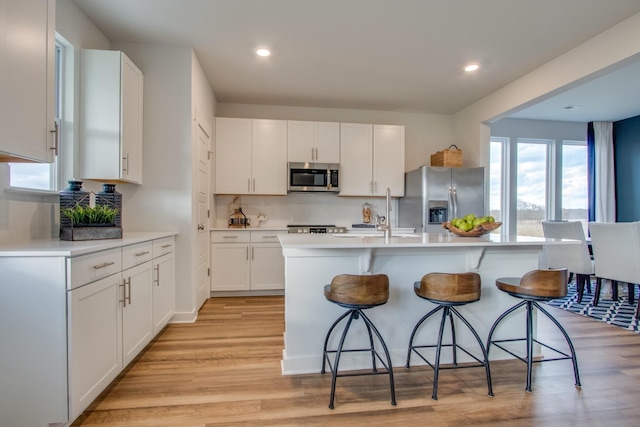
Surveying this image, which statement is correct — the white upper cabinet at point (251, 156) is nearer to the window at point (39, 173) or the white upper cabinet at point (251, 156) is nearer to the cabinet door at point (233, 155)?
the cabinet door at point (233, 155)

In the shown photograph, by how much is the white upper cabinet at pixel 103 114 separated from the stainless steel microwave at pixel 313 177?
213cm

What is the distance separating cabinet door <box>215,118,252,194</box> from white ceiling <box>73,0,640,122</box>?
437 mm

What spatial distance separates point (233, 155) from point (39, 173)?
7.59 ft

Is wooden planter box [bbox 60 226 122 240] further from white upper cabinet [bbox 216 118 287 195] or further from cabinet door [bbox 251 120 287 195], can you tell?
cabinet door [bbox 251 120 287 195]

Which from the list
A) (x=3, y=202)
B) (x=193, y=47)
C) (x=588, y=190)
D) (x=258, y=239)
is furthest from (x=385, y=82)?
(x=588, y=190)

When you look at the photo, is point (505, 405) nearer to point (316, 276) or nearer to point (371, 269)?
point (371, 269)

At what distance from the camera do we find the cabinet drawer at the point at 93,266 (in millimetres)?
1527

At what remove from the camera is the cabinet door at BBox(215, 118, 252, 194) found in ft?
14.0

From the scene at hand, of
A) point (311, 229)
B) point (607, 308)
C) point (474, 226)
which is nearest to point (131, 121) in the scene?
point (311, 229)

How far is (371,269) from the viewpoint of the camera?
220cm

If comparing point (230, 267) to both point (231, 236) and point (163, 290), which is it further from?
point (163, 290)

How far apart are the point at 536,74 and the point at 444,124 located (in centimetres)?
171

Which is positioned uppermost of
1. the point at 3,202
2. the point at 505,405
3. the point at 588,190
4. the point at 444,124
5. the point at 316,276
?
the point at 444,124

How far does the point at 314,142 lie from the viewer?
446 centimetres
